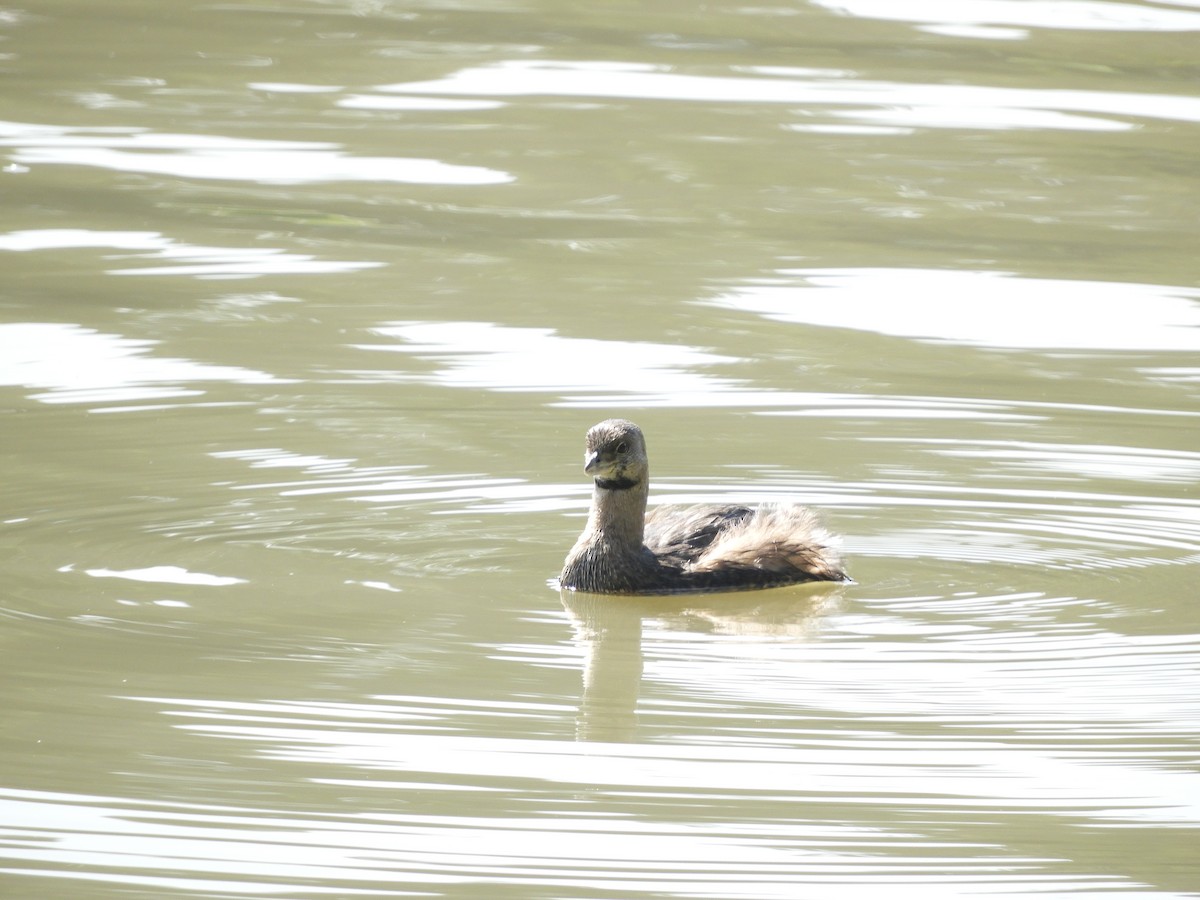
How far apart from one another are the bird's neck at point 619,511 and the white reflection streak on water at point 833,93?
304 inches

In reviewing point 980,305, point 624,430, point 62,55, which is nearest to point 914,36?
point 980,305

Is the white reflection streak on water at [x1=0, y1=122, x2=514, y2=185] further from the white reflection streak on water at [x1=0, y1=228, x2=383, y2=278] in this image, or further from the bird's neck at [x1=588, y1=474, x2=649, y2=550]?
the bird's neck at [x1=588, y1=474, x2=649, y2=550]

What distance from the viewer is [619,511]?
8.13 meters

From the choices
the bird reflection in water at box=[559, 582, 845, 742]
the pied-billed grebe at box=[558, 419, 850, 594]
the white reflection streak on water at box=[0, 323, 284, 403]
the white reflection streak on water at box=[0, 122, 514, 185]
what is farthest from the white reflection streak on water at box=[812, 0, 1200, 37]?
the bird reflection in water at box=[559, 582, 845, 742]

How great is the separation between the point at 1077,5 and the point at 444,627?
11.8m

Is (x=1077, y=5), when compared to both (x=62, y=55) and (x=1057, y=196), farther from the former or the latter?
(x=62, y=55)

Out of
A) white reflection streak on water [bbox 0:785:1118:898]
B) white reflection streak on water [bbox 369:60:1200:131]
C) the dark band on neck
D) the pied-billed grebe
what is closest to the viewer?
white reflection streak on water [bbox 0:785:1118:898]

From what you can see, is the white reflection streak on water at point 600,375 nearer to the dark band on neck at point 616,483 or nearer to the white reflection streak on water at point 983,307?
the white reflection streak on water at point 983,307

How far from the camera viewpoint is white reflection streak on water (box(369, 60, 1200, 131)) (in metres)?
15.4

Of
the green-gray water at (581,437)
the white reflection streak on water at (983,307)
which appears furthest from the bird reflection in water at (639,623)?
the white reflection streak on water at (983,307)

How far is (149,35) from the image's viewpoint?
1703cm

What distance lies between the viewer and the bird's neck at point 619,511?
8.12 meters

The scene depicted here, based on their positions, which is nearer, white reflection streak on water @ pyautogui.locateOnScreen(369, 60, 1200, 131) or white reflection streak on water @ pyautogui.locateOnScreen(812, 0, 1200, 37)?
white reflection streak on water @ pyautogui.locateOnScreen(369, 60, 1200, 131)

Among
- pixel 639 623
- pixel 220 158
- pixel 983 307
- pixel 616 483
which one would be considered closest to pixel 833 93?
pixel 983 307
